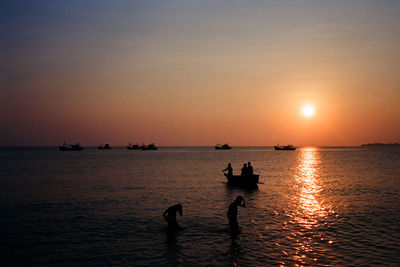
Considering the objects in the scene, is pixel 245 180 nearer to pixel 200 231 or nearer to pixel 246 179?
pixel 246 179

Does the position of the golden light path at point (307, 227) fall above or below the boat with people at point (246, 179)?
below

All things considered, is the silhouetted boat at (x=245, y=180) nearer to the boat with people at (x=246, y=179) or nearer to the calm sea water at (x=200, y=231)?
the boat with people at (x=246, y=179)

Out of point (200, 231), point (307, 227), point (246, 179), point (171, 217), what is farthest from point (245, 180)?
point (171, 217)

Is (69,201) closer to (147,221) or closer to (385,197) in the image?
(147,221)

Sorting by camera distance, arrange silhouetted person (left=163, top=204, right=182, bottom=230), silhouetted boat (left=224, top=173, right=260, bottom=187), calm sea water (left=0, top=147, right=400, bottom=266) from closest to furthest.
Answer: calm sea water (left=0, top=147, right=400, bottom=266)
silhouetted person (left=163, top=204, right=182, bottom=230)
silhouetted boat (left=224, top=173, right=260, bottom=187)

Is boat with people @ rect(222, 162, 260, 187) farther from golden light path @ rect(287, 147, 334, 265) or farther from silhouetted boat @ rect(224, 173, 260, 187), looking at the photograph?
golden light path @ rect(287, 147, 334, 265)

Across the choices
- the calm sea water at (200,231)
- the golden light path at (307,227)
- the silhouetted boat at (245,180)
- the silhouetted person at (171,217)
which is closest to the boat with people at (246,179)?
the silhouetted boat at (245,180)

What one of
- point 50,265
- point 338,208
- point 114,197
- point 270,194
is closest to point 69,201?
point 114,197

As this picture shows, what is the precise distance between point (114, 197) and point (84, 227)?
11.5 metres

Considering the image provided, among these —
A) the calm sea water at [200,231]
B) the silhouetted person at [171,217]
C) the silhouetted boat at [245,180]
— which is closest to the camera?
the calm sea water at [200,231]

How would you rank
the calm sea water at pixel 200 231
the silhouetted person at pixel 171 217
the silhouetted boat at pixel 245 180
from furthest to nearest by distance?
the silhouetted boat at pixel 245 180 < the silhouetted person at pixel 171 217 < the calm sea water at pixel 200 231

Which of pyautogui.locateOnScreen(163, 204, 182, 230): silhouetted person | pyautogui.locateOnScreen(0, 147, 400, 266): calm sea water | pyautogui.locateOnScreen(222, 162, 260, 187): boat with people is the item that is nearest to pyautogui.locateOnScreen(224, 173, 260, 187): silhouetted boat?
pyautogui.locateOnScreen(222, 162, 260, 187): boat with people

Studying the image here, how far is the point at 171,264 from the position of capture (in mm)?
12406

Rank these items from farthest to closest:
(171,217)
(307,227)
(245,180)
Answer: (245,180) < (307,227) < (171,217)
